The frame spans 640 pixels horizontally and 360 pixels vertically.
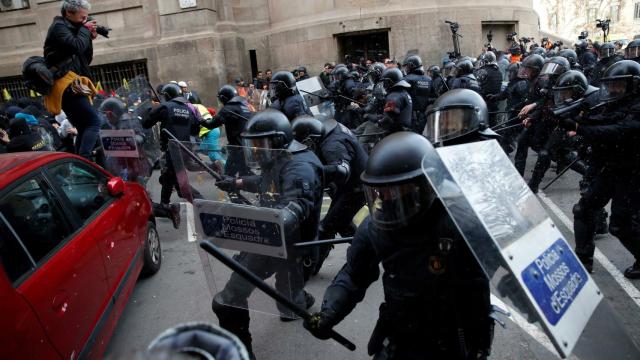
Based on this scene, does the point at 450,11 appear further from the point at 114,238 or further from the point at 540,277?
the point at 540,277

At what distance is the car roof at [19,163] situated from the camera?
275cm

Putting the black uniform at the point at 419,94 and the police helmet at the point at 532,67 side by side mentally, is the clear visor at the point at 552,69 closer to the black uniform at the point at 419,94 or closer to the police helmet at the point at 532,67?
the police helmet at the point at 532,67

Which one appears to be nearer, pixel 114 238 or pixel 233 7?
pixel 114 238

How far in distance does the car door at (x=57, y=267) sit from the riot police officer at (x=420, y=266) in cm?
184

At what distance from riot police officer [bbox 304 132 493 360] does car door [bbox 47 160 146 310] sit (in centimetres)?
231

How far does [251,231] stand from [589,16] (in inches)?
2522

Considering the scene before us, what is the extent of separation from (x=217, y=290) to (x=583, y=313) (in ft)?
6.53

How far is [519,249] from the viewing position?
1419 millimetres

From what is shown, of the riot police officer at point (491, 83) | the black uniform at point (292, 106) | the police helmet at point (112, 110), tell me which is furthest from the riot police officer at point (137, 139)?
the riot police officer at point (491, 83)

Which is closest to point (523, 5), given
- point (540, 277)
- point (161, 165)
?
point (161, 165)

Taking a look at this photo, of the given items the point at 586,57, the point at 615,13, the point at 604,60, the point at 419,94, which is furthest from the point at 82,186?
the point at 615,13

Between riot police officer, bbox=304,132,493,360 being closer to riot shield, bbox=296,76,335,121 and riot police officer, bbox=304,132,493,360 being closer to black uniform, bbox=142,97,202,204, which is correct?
black uniform, bbox=142,97,202,204

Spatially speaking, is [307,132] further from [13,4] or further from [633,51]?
[13,4]

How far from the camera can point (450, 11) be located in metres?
15.4
